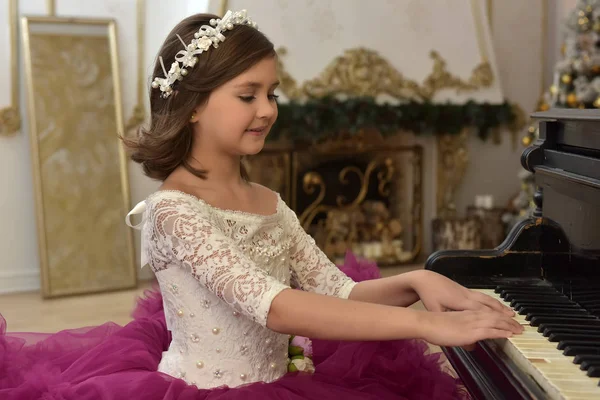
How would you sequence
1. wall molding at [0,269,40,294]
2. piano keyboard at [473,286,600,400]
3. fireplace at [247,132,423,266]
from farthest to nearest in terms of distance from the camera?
fireplace at [247,132,423,266]
wall molding at [0,269,40,294]
piano keyboard at [473,286,600,400]

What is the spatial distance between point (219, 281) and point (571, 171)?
78 cm

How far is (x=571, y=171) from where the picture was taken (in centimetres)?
155

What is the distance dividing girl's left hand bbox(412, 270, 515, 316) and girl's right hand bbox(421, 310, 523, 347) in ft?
0.33

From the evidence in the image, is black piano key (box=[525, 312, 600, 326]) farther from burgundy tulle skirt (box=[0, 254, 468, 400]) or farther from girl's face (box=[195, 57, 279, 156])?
girl's face (box=[195, 57, 279, 156])

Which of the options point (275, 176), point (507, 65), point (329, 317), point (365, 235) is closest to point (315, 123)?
point (275, 176)

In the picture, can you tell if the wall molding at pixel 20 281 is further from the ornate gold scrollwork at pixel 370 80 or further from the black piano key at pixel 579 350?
the black piano key at pixel 579 350

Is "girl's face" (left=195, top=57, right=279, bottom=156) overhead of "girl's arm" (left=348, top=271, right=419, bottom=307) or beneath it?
overhead

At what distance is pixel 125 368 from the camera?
162 cm

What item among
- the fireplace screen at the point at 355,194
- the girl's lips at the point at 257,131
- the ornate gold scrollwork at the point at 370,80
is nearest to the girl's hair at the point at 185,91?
the girl's lips at the point at 257,131

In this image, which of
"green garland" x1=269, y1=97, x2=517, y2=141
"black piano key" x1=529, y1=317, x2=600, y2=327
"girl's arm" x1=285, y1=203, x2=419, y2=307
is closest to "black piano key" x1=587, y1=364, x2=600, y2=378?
"black piano key" x1=529, y1=317, x2=600, y2=327

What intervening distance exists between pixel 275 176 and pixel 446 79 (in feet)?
5.04

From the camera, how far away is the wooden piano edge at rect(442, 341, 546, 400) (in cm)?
113

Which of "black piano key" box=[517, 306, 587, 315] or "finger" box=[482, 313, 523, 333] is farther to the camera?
"black piano key" box=[517, 306, 587, 315]

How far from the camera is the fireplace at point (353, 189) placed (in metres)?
5.36
